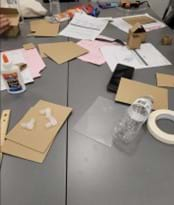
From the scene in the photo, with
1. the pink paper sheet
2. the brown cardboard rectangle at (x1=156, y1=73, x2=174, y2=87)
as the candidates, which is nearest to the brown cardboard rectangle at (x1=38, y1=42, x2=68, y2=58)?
the pink paper sheet

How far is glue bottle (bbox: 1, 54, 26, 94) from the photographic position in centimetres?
81

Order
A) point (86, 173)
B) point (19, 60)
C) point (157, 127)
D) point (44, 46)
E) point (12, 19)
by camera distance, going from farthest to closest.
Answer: point (12, 19)
point (44, 46)
point (19, 60)
point (157, 127)
point (86, 173)

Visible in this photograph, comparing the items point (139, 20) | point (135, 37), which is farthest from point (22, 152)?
point (139, 20)

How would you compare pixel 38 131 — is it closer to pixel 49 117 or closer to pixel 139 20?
pixel 49 117

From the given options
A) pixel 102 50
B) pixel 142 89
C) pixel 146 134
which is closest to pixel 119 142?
pixel 146 134

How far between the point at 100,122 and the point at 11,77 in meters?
0.37

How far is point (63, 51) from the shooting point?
1.17 meters

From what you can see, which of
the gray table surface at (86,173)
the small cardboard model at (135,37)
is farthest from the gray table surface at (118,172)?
the small cardboard model at (135,37)

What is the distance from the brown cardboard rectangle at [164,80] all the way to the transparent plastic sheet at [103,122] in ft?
0.75

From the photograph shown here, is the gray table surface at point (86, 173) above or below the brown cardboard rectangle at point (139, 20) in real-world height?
below

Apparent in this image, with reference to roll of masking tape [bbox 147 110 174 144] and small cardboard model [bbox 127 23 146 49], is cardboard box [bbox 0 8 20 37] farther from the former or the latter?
roll of masking tape [bbox 147 110 174 144]

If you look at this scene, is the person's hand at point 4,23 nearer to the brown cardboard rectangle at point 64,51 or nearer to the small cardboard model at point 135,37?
the brown cardboard rectangle at point 64,51

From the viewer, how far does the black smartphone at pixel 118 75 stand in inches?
36.9

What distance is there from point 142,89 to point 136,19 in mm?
810
